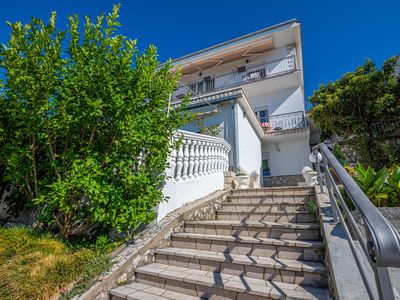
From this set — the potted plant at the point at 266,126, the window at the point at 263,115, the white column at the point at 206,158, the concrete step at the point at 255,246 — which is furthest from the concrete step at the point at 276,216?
the window at the point at 263,115

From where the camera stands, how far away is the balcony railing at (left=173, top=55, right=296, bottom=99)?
14.2 meters

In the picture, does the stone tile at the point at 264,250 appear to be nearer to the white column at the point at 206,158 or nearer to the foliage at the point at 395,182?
the foliage at the point at 395,182

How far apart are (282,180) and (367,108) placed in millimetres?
5762

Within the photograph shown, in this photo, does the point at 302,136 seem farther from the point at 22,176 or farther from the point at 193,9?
the point at 22,176

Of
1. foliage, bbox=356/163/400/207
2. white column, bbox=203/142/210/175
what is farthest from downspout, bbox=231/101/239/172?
foliage, bbox=356/163/400/207

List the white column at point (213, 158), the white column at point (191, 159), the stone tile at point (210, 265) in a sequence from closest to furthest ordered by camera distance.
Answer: the stone tile at point (210, 265), the white column at point (191, 159), the white column at point (213, 158)

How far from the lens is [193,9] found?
12.5m

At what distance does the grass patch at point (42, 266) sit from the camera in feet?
7.10

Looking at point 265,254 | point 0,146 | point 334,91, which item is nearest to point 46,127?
point 0,146

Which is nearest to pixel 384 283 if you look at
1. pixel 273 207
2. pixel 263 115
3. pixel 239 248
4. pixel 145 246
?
pixel 239 248

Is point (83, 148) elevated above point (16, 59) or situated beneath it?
situated beneath

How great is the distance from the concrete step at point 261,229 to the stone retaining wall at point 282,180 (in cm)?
1012

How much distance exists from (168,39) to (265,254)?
1525 centimetres

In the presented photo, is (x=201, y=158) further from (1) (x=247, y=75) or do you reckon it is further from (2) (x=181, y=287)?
(1) (x=247, y=75)
